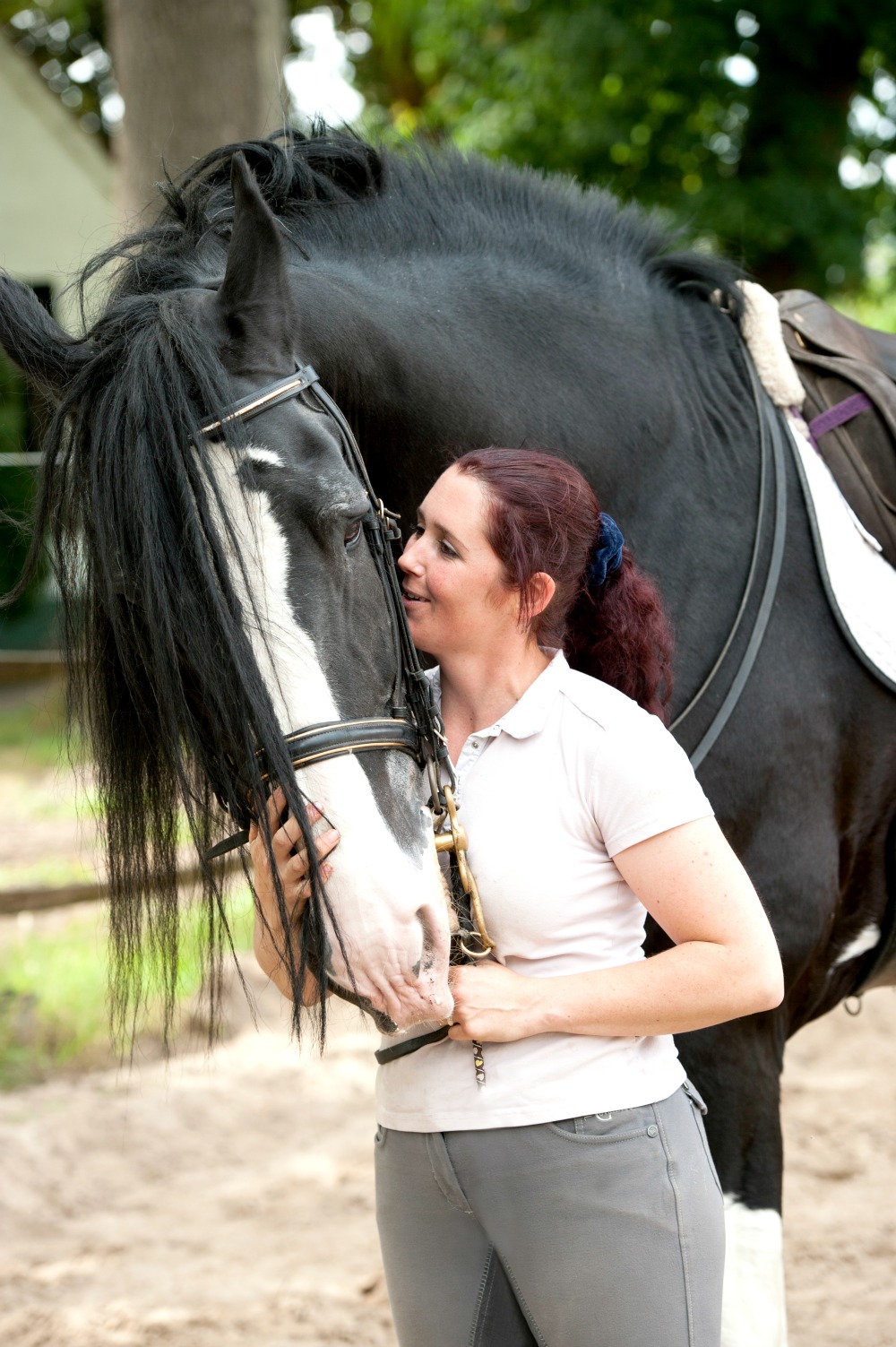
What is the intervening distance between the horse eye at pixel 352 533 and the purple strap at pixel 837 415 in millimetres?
1043

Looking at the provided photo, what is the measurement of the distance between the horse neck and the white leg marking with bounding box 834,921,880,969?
600 mm

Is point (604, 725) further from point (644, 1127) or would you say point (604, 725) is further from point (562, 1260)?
point (562, 1260)

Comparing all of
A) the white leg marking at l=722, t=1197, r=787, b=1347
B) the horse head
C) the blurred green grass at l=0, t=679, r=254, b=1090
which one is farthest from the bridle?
the blurred green grass at l=0, t=679, r=254, b=1090

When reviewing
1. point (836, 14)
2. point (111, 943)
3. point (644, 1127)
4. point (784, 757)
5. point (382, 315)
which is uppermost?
point (836, 14)

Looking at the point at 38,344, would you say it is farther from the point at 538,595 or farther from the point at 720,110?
the point at 720,110

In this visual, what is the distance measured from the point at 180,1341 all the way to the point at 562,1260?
6.25 feet

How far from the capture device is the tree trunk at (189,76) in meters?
4.90

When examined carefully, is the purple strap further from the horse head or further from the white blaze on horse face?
the white blaze on horse face

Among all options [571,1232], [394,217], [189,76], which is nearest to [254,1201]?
[571,1232]

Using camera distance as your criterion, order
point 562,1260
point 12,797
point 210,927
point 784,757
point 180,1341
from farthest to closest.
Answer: point 12,797, point 180,1341, point 784,757, point 210,927, point 562,1260

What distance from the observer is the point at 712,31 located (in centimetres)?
850

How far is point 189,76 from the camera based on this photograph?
491cm

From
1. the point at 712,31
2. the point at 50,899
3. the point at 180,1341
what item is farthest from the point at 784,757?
the point at 712,31

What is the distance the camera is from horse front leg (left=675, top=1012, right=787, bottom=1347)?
6.31ft
